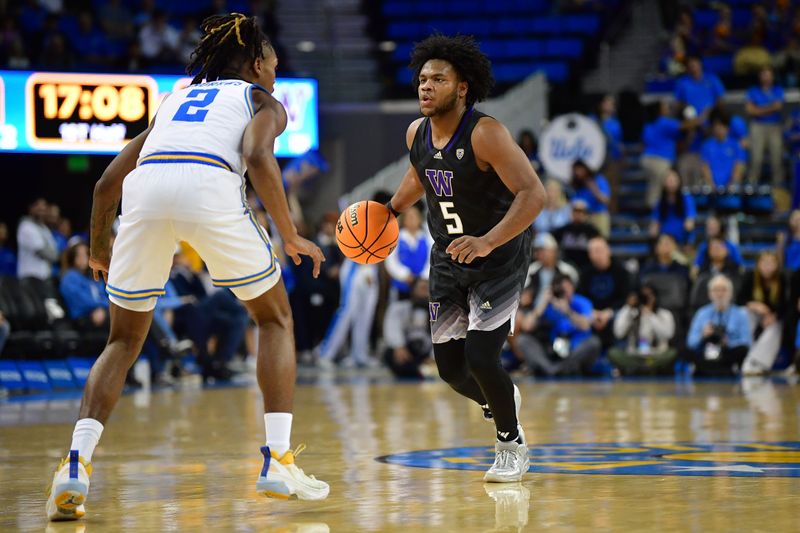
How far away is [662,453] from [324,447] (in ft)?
5.88

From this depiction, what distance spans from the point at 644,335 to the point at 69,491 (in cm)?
920

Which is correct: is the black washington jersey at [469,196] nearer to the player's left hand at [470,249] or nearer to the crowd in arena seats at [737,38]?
the player's left hand at [470,249]

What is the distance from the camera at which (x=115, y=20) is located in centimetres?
1816

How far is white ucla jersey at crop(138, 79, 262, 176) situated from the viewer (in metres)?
4.68

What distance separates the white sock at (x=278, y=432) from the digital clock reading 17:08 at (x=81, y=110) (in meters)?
10.6

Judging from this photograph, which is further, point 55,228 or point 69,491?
point 55,228

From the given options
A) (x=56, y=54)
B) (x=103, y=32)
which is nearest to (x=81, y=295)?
(x=56, y=54)

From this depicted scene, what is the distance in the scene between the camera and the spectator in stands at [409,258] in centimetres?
1380

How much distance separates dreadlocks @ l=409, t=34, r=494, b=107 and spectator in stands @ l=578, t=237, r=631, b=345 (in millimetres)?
7690

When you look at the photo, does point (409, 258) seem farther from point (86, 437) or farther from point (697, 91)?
point (86, 437)

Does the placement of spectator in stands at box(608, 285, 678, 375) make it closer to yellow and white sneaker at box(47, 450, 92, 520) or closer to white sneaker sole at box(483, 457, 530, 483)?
white sneaker sole at box(483, 457, 530, 483)

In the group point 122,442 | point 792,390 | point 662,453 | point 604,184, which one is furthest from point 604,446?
point 604,184

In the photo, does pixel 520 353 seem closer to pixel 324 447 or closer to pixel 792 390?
pixel 792 390

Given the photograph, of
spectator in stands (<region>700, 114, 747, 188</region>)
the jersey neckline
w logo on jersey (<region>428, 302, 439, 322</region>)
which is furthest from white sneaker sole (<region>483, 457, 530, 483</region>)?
spectator in stands (<region>700, 114, 747, 188</region>)
